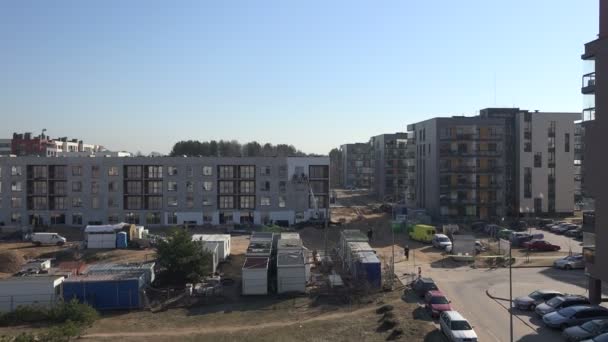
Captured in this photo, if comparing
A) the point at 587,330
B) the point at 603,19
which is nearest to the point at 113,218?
the point at 587,330

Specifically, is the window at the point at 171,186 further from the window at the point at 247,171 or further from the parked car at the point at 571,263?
the parked car at the point at 571,263

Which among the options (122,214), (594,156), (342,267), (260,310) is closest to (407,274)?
(342,267)

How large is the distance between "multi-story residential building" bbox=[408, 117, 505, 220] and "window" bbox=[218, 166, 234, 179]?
25381 mm

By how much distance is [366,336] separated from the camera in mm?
27906

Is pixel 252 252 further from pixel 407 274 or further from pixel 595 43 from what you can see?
pixel 595 43

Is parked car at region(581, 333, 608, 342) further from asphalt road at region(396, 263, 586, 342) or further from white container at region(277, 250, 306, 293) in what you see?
white container at region(277, 250, 306, 293)

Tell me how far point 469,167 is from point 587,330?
155ft

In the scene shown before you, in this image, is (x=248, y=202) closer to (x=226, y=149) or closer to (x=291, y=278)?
(x=291, y=278)

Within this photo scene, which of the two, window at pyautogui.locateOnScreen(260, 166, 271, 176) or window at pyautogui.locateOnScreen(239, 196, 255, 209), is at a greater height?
window at pyautogui.locateOnScreen(260, 166, 271, 176)

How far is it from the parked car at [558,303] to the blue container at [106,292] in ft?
74.2

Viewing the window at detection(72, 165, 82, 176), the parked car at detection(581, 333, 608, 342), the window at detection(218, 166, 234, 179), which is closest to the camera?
the parked car at detection(581, 333, 608, 342)

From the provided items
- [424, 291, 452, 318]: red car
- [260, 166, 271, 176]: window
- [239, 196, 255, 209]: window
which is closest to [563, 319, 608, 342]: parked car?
[424, 291, 452, 318]: red car

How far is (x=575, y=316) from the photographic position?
1082 inches

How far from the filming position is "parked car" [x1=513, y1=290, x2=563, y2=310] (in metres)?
31.4
